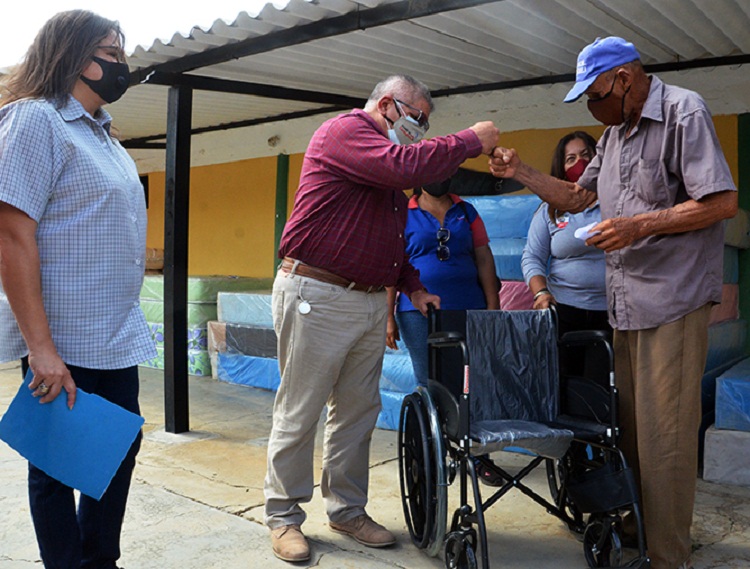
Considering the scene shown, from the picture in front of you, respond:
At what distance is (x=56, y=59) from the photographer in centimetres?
200

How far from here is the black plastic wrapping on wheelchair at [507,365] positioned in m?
2.98

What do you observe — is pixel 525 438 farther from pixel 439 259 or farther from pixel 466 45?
pixel 466 45

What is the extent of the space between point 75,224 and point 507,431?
5.00ft

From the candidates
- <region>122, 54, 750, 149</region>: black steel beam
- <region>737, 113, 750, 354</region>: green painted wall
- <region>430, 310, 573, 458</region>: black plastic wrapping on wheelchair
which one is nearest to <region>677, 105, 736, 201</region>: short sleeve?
<region>430, 310, 573, 458</region>: black plastic wrapping on wheelchair

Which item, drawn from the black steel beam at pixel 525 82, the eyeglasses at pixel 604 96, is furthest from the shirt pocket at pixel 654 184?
the black steel beam at pixel 525 82

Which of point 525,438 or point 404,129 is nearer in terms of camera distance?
point 525,438

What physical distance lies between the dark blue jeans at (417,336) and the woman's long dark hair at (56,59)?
5.84ft

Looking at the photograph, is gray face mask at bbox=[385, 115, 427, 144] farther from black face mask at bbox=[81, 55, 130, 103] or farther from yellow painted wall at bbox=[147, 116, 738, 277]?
yellow painted wall at bbox=[147, 116, 738, 277]

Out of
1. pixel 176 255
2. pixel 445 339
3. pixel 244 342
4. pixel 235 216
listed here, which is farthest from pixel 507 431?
pixel 235 216

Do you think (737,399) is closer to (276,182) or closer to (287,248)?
(287,248)

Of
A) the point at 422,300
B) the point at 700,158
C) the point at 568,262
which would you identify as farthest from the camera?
the point at 568,262

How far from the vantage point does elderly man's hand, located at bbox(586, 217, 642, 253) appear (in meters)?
2.47

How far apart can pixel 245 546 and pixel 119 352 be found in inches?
48.7

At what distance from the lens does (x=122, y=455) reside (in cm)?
200
